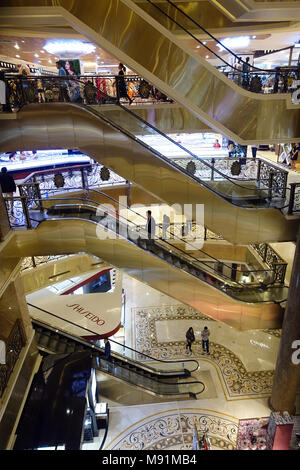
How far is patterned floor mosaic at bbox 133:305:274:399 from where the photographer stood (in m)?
9.24

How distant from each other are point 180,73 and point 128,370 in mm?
8053

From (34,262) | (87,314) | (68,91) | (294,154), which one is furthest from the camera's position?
(294,154)

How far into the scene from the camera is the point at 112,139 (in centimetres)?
764

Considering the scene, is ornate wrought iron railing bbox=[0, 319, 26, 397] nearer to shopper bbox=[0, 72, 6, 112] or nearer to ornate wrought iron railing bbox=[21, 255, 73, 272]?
ornate wrought iron railing bbox=[21, 255, 73, 272]

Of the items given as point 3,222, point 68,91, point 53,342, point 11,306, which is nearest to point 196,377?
point 53,342

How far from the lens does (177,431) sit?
799cm

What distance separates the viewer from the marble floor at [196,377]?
7.87 meters

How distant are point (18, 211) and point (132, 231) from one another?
126 inches

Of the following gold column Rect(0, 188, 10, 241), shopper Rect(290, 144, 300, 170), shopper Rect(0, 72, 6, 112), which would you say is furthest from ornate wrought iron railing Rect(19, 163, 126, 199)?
shopper Rect(290, 144, 300, 170)

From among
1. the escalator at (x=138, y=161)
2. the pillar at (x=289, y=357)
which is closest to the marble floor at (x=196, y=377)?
the pillar at (x=289, y=357)

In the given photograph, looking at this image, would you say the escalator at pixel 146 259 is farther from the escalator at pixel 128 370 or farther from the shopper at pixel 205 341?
the escalator at pixel 128 370

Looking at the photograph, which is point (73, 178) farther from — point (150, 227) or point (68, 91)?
point (150, 227)

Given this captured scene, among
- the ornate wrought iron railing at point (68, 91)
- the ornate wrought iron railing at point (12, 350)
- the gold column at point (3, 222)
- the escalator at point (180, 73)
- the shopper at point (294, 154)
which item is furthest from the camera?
the shopper at point (294, 154)
